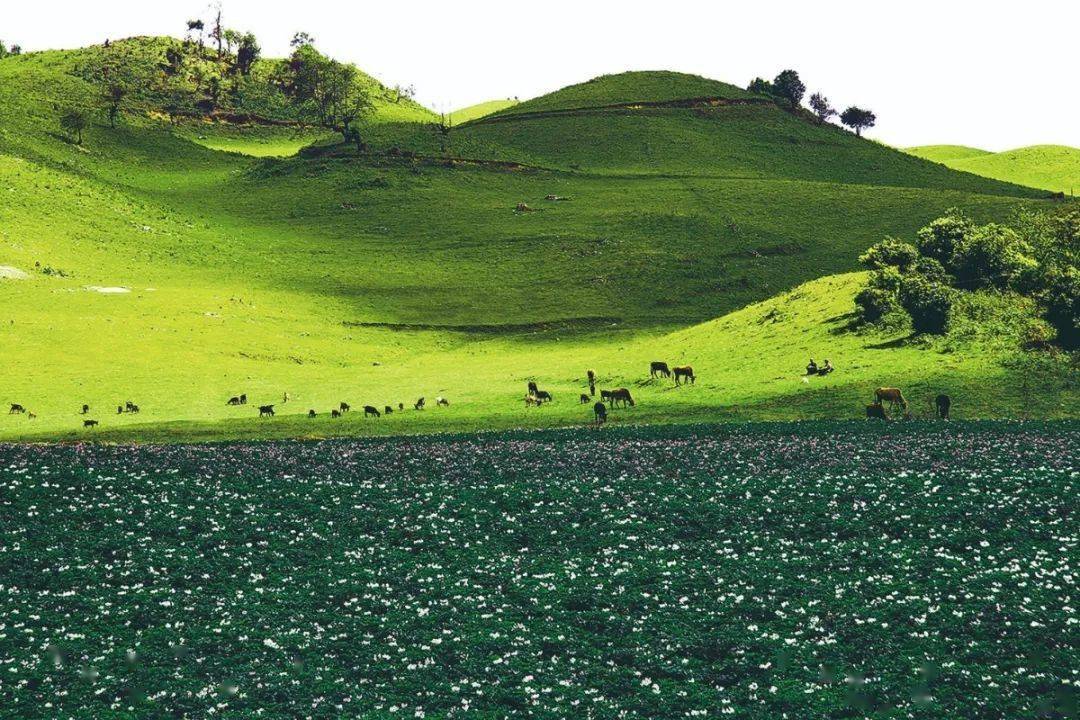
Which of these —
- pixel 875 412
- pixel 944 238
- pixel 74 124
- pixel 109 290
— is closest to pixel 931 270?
pixel 944 238

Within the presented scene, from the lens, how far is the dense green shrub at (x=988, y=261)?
6278 centimetres

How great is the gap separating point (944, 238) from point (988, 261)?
3.99m

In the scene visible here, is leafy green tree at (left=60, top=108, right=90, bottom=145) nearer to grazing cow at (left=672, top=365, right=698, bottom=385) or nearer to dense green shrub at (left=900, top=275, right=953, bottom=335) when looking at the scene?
grazing cow at (left=672, top=365, right=698, bottom=385)

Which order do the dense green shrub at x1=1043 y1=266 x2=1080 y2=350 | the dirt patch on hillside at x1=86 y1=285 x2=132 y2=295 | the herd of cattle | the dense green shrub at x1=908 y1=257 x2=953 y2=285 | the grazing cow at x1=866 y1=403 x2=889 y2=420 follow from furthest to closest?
1. the dirt patch on hillside at x1=86 y1=285 x2=132 y2=295
2. the dense green shrub at x1=908 y1=257 x2=953 y2=285
3. the dense green shrub at x1=1043 y1=266 x2=1080 y2=350
4. the herd of cattle
5. the grazing cow at x1=866 y1=403 x2=889 y2=420

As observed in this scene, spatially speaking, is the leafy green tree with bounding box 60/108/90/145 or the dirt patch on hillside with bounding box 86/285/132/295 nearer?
the dirt patch on hillside with bounding box 86/285/132/295

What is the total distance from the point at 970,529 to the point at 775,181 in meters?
138

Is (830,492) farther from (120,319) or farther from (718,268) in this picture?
(718,268)

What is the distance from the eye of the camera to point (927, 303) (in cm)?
6006

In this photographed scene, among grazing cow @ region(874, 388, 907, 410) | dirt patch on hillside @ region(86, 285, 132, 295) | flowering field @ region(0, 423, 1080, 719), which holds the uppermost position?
dirt patch on hillside @ region(86, 285, 132, 295)

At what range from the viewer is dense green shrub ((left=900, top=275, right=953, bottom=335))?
2356 inches

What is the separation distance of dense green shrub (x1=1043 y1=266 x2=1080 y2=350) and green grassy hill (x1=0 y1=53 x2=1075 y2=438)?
281 centimetres

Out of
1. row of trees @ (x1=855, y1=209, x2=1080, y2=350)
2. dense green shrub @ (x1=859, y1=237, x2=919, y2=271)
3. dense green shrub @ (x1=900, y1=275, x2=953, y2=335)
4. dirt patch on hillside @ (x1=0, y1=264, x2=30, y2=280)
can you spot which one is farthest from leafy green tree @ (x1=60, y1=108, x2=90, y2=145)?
dense green shrub @ (x1=900, y1=275, x2=953, y2=335)

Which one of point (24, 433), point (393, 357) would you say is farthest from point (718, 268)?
point (24, 433)

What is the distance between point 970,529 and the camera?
28.0m
